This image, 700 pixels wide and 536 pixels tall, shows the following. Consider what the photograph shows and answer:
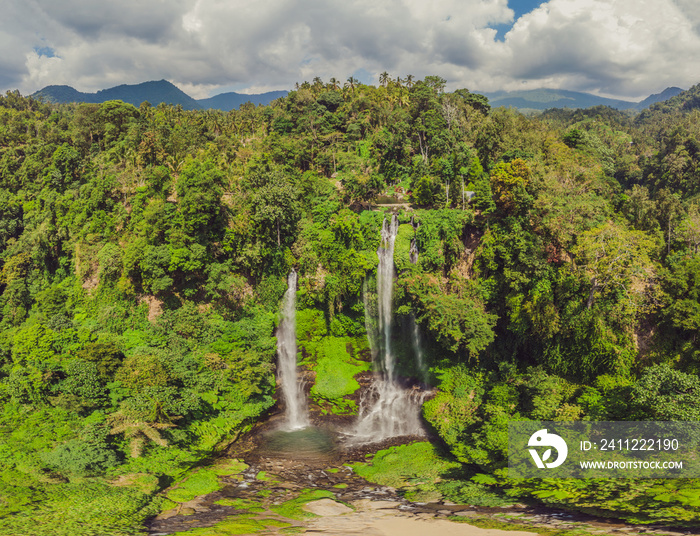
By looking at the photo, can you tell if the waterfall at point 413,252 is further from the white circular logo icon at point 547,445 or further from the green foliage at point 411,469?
the white circular logo icon at point 547,445

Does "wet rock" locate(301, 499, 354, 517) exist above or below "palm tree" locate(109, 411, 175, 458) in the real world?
below

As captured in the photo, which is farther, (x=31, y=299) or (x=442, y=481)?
(x=31, y=299)

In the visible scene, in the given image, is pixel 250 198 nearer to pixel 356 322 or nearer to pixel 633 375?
pixel 356 322

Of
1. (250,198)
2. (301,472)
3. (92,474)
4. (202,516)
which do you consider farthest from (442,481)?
(250,198)

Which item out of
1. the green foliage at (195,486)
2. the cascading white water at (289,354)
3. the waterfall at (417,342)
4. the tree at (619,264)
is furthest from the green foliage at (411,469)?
the tree at (619,264)

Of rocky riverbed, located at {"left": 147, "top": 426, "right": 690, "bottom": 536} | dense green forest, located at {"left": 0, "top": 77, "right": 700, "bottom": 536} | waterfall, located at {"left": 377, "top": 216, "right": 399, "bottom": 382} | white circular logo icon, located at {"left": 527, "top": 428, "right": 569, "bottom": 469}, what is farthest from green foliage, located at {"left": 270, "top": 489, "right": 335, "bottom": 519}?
waterfall, located at {"left": 377, "top": 216, "right": 399, "bottom": 382}

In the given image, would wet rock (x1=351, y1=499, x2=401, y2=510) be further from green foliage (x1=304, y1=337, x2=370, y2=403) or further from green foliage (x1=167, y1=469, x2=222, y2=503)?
green foliage (x1=304, y1=337, x2=370, y2=403)
